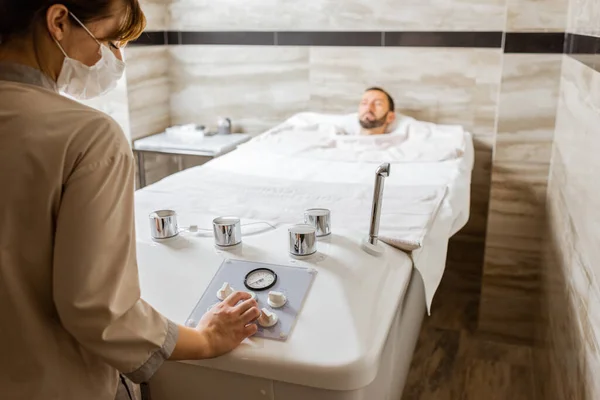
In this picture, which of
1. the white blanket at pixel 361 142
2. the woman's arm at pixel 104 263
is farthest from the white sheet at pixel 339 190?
the woman's arm at pixel 104 263

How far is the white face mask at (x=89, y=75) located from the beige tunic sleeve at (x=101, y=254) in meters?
0.13

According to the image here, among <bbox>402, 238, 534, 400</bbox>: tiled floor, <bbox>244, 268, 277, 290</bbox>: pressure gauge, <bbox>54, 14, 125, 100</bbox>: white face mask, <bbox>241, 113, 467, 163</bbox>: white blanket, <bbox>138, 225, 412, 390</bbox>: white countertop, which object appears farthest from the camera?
<bbox>241, 113, 467, 163</bbox>: white blanket

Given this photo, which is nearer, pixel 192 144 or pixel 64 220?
pixel 64 220

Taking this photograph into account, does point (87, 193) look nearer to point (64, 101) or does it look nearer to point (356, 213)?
point (64, 101)

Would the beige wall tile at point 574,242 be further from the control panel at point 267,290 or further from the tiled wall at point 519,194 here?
the control panel at point 267,290

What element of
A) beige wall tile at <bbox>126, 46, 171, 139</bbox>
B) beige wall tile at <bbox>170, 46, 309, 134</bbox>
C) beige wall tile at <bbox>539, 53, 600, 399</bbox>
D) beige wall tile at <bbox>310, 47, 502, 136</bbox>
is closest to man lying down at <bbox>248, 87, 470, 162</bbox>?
beige wall tile at <bbox>310, 47, 502, 136</bbox>

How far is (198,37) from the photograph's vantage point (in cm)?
298

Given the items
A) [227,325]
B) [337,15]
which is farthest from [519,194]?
[227,325]

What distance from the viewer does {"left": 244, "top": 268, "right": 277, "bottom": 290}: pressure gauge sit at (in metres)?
1.14

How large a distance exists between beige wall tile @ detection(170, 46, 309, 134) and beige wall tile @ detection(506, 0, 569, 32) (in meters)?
1.00

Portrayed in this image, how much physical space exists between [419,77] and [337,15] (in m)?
0.46

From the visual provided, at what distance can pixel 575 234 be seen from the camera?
154 cm

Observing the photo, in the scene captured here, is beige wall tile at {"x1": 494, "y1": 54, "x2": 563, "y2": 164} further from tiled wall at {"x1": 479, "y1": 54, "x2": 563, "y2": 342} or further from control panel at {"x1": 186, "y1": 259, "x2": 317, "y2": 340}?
control panel at {"x1": 186, "y1": 259, "x2": 317, "y2": 340}

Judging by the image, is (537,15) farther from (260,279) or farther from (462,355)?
(260,279)
